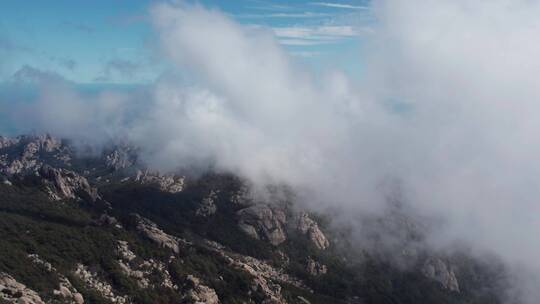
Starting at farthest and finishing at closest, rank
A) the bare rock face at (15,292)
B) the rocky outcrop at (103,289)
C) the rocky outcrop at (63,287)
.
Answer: the rocky outcrop at (103,289) → the rocky outcrop at (63,287) → the bare rock face at (15,292)

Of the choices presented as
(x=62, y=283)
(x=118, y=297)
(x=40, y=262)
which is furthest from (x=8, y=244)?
(x=118, y=297)

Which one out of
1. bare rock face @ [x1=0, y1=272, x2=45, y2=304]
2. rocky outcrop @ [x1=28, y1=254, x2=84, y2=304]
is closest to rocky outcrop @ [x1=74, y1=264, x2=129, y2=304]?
rocky outcrop @ [x1=28, y1=254, x2=84, y2=304]

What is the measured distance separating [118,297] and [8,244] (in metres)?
47.1

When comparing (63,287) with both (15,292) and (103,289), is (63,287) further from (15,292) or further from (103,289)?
(15,292)

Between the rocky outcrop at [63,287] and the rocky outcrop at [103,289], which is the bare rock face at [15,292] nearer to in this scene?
the rocky outcrop at [63,287]

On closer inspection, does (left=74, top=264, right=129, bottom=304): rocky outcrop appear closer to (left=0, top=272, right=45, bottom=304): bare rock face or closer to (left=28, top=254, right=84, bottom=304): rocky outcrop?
(left=28, top=254, right=84, bottom=304): rocky outcrop

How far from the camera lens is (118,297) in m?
193

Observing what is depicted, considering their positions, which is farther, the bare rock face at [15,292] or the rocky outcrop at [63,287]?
the rocky outcrop at [63,287]

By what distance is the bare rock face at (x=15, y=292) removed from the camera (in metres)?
136

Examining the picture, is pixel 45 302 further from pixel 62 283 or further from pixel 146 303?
pixel 146 303

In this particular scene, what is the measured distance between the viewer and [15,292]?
14238cm

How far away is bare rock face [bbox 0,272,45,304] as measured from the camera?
446 feet

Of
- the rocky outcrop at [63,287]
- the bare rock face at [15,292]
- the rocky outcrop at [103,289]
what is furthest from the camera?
the rocky outcrop at [103,289]

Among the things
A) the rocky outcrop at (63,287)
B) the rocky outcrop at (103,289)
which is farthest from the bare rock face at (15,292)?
the rocky outcrop at (103,289)
